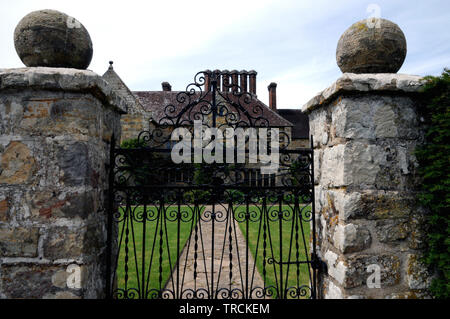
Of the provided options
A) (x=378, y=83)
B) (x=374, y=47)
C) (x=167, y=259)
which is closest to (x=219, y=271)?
(x=378, y=83)

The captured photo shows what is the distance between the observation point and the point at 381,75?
2371 millimetres

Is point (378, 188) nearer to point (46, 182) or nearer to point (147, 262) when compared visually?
point (46, 182)

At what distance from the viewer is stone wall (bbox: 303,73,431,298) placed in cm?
228

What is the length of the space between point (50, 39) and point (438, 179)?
3232 mm

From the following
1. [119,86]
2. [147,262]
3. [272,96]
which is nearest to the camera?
[147,262]

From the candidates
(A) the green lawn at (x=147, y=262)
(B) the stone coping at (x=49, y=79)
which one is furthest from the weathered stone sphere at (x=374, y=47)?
(B) the stone coping at (x=49, y=79)

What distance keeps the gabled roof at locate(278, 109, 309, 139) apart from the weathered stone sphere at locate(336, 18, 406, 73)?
25903mm

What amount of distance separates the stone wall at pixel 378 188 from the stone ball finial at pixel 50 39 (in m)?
2.17

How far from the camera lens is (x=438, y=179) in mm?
2244

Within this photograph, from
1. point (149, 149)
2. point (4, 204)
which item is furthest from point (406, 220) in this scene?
point (4, 204)

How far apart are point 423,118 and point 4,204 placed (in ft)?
11.1

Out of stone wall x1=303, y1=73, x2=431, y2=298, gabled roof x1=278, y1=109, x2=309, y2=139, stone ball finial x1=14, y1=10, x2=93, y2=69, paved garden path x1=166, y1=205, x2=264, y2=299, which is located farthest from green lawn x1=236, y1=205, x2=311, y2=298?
gabled roof x1=278, y1=109, x2=309, y2=139

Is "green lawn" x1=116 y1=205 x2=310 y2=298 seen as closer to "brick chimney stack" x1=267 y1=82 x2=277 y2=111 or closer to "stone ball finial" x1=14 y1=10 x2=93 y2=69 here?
"stone ball finial" x1=14 y1=10 x2=93 y2=69

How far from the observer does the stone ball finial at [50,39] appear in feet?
7.67
